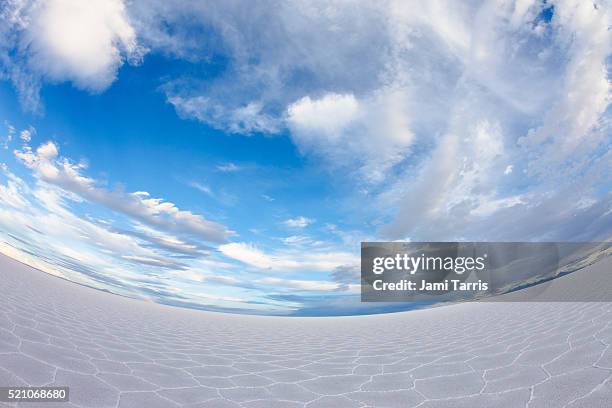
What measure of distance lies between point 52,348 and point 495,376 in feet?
24.7

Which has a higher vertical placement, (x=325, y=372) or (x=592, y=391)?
(x=592, y=391)

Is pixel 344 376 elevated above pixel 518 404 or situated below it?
below

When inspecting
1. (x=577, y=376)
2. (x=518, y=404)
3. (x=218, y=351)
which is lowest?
(x=218, y=351)

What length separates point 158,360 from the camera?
5.37 m

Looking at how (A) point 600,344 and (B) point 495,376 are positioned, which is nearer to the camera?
(B) point 495,376

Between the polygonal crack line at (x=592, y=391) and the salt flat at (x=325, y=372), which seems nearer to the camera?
the polygonal crack line at (x=592, y=391)

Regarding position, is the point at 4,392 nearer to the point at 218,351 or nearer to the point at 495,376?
the point at 218,351

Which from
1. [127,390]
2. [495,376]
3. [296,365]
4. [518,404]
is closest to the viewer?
[518,404]

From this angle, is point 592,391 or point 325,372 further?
point 325,372

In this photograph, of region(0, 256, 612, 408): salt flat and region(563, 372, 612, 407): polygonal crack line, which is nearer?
region(563, 372, 612, 407): polygonal crack line

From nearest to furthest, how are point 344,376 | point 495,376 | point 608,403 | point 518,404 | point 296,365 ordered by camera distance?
point 608,403 → point 518,404 → point 495,376 → point 344,376 → point 296,365

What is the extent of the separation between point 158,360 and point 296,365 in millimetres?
2900

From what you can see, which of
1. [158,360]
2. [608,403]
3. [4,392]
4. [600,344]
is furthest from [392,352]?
[4,392]

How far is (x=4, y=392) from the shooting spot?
112 inches
